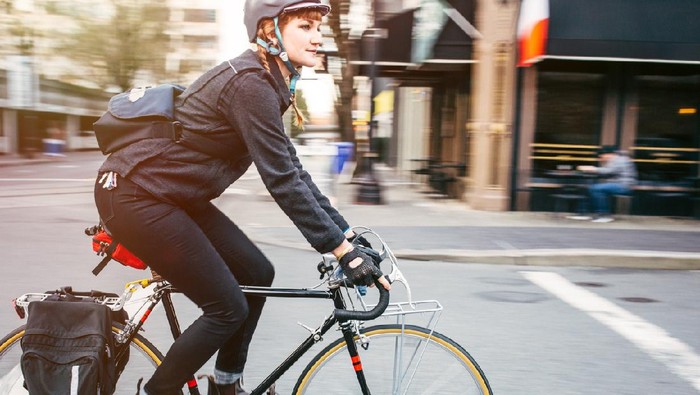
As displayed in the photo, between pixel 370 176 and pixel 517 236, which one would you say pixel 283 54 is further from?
pixel 370 176

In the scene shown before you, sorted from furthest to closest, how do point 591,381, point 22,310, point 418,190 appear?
point 418,190 → point 591,381 → point 22,310

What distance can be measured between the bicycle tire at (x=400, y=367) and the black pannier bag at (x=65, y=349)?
A: 786 millimetres

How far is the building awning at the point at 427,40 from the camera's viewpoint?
1305cm

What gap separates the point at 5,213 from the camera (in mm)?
11102

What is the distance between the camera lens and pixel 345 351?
2.55 metres

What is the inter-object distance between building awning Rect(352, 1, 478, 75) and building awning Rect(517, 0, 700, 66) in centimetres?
177

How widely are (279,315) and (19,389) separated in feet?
8.83

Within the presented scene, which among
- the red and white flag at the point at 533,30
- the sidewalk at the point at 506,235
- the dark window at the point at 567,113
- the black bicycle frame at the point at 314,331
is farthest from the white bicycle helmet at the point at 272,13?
the dark window at the point at 567,113

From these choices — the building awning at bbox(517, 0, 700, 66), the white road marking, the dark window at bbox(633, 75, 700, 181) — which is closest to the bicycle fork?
the white road marking

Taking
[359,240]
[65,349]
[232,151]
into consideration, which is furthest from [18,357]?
[359,240]

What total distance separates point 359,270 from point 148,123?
0.92 metres

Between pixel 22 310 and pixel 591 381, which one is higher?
pixel 22 310

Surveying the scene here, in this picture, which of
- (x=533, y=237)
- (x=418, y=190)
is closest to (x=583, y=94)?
(x=533, y=237)

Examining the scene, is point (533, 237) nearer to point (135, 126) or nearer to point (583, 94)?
point (583, 94)
